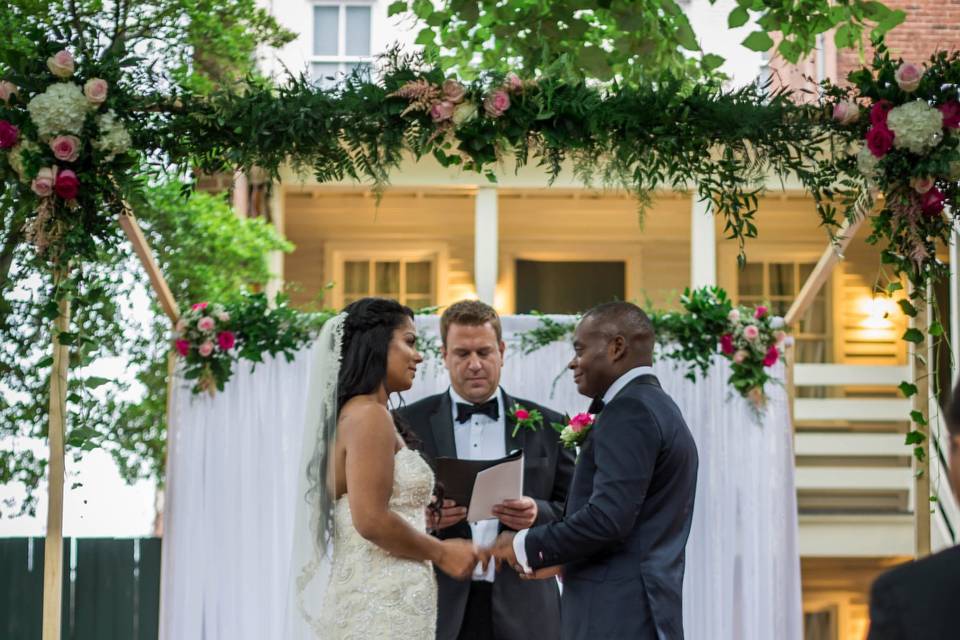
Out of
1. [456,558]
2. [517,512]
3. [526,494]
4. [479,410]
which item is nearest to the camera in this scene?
[456,558]

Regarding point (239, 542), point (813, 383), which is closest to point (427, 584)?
point (239, 542)

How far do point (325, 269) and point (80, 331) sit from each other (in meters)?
9.43

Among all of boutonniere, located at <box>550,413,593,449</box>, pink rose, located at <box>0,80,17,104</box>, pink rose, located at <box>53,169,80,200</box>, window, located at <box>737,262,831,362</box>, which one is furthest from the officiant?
window, located at <box>737,262,831,362</box>

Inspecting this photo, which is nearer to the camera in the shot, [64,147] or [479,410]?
[64,147]

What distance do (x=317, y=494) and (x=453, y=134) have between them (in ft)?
4.77

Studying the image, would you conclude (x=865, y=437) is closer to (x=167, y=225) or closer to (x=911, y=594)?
(x=167, y=225)

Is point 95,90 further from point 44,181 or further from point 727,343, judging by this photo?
point 727,343

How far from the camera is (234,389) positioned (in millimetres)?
6914

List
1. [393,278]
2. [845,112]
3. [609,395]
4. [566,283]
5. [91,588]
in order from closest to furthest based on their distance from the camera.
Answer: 1. [609,395]
2. [845,112]
3. [91,588]
4. [393,278]
5. [566,283]

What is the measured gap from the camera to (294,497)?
6.83 m

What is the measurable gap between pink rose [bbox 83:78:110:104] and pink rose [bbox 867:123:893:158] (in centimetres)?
286

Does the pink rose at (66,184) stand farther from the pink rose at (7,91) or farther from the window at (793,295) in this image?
the window at (793,295)

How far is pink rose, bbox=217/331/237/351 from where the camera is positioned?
675 centimetres

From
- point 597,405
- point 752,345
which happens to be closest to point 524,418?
point 597,405
